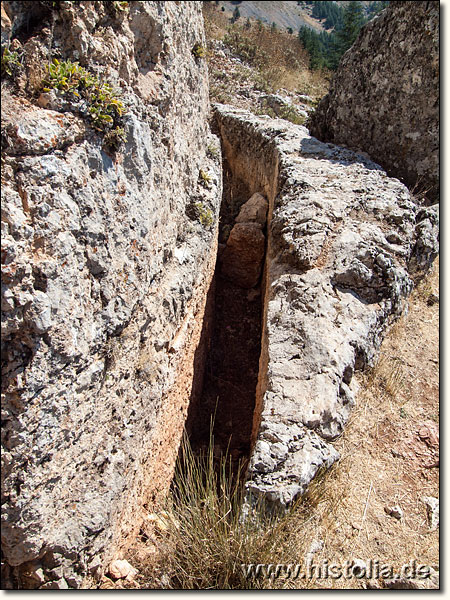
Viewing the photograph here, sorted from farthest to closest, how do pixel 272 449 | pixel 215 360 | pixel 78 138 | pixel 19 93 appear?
1. pixel 215 360
2. pixel 272 449
3. pixel 78 138
4. pixel 19 93

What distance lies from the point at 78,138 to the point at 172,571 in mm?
2502

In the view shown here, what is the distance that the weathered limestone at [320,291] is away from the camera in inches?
109

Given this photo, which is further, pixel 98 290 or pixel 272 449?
pixel 272 449

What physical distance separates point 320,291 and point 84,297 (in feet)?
7.03

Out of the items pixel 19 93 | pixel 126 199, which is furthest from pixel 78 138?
pixel 126 199

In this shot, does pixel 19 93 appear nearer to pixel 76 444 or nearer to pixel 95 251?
pixel 95 251

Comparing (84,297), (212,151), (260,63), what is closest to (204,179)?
(212,151)

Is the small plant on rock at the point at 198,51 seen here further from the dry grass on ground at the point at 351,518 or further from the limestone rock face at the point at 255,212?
the dry grass on ground at the point at 351,518

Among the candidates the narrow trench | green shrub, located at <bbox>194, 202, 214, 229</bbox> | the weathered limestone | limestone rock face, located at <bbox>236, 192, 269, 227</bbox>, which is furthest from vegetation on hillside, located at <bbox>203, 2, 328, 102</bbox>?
green shrub, located at <bbox>194, 202, 214, 229</bbox>

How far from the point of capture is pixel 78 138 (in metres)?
2.28

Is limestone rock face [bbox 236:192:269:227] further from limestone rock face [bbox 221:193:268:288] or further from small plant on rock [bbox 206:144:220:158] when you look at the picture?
small plant on rock [bbox 206:144:220:158]

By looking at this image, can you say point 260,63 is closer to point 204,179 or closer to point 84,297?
point 204,179

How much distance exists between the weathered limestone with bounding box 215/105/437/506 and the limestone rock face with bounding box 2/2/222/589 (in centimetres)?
92

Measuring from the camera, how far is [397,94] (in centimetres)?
543
